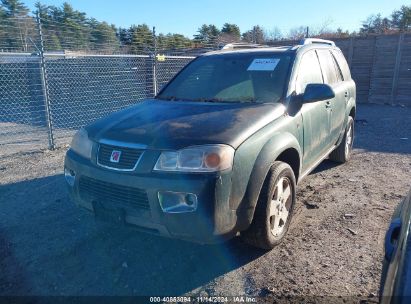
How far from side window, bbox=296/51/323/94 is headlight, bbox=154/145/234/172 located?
1.52 meters

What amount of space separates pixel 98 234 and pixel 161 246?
696 mm

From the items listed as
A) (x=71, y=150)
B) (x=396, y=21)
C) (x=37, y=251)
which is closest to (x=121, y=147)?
(x=71, y=150)

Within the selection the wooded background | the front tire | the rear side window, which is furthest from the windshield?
the wooded background

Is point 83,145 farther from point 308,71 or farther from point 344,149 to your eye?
point 344,149

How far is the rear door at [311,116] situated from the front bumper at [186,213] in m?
1.52

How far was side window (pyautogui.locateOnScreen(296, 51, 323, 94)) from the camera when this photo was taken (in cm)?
385

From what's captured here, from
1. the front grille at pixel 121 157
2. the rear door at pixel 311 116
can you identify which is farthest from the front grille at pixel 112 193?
the rear door at pixel 311 116

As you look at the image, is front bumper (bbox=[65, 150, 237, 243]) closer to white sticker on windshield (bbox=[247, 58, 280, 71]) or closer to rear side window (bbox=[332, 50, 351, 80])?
white sticker on windshield (bbox=[247, 58, 280, 71])

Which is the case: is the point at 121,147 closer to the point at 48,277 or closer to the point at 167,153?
the point at 167,153

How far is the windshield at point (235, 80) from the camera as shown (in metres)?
3.69

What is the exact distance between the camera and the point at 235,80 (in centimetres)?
391

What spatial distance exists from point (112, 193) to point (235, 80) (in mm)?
1883

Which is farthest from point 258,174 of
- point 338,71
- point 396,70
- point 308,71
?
point 396,70

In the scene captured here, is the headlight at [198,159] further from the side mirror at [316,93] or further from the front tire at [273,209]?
the side mirror at [316,93]
